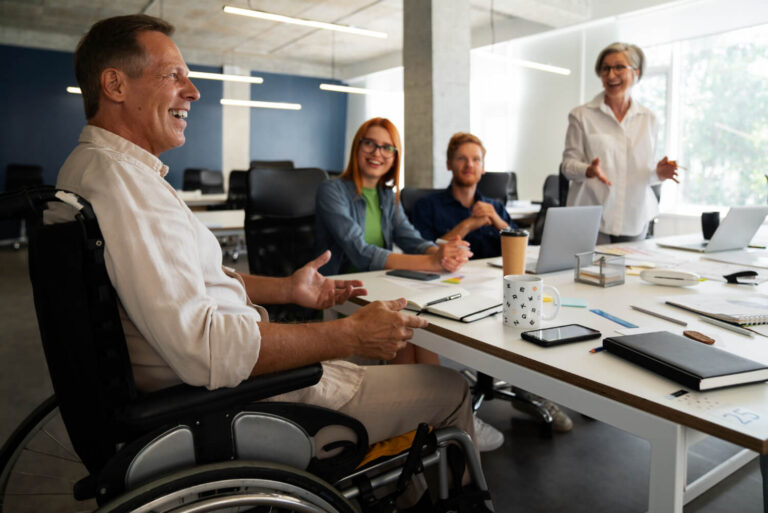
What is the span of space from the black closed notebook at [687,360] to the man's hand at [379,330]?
402 millimetres

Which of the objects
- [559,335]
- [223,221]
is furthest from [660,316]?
[223,221]

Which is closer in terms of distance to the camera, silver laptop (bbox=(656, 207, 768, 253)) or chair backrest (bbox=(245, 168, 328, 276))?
silver laptop (bbox=(656, 207, 768, 253))

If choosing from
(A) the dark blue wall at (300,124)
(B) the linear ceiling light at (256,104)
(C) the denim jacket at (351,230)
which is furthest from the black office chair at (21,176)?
(C) the denim jacket at (351,230)

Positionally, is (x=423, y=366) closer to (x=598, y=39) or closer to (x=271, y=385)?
(x=271, y=385)

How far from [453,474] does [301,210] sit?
1.61 m

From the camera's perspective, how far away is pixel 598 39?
296 inches

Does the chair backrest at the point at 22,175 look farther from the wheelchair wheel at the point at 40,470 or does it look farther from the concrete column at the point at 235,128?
the wheelchair wheel at the point at 40,470

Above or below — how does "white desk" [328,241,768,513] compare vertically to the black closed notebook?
below

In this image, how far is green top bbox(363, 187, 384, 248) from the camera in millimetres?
2461

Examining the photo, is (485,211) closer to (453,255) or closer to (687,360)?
(453,255)

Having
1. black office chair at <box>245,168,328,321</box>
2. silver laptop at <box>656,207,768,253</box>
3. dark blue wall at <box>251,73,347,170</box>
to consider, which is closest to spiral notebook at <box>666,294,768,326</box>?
silver laptop at <box>656,207,768,253</box>

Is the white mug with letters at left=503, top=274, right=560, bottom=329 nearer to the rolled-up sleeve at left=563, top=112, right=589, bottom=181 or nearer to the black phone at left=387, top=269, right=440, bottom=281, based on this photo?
the black phone at left=387, top=269, right=440, bottom=281

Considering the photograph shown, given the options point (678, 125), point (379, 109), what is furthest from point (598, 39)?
point (379, 109)

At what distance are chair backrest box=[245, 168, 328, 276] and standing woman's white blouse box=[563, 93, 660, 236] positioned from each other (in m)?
1.35
